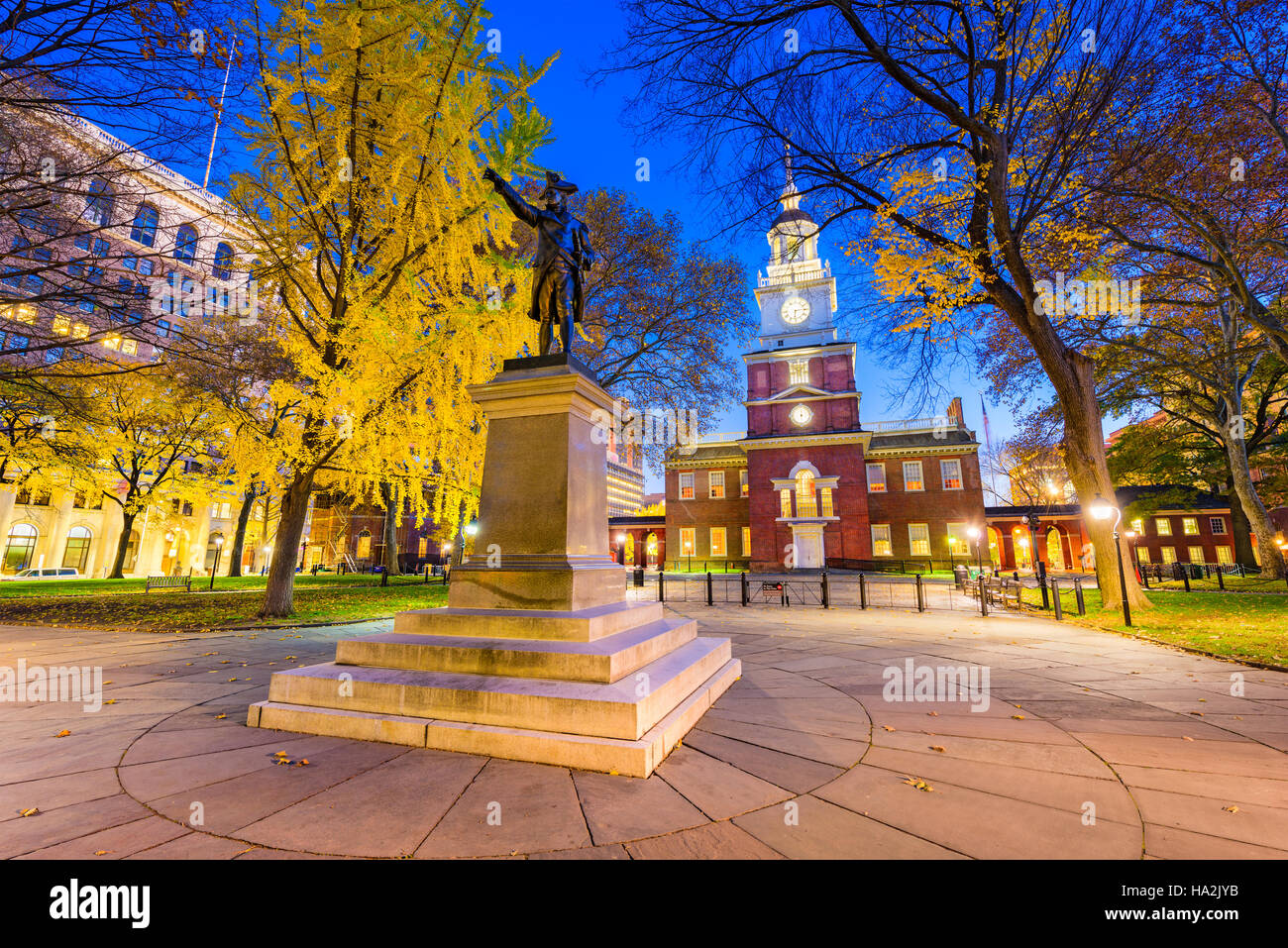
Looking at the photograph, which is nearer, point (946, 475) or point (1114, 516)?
point (1114, 516)

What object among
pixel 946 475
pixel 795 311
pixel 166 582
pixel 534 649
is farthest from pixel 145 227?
pixel 795 311

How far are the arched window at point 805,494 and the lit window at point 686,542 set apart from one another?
Answer: 908 cm

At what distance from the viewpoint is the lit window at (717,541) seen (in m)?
39.1

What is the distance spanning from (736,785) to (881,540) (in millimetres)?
37828

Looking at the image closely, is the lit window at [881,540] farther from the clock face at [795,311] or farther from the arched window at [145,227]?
the arched window at [145,227]

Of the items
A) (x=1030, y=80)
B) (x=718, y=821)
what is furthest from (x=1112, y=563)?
(x=718, y=821)

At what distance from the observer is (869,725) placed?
12.5ft

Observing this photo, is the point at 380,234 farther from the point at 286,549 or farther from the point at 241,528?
the point at 241,528

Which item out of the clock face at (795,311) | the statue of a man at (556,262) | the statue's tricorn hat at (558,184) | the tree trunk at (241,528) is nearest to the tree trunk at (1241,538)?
the clock face at (795,311)

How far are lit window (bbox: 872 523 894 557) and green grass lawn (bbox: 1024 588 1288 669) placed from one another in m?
21.7

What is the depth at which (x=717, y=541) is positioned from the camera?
39250mm

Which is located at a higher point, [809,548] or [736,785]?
[809,548]

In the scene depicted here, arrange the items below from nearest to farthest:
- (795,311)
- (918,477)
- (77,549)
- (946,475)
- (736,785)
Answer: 1. (736,785)
2. (77,549)
3. (946,475)
4. (918,477)
5. (795,311)
